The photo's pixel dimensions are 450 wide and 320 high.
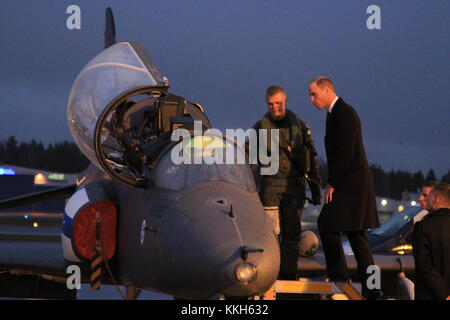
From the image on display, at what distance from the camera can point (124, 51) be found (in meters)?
10.8

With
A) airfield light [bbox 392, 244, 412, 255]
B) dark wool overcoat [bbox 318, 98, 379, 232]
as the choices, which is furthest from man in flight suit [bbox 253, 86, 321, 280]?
airfield light [bbox 392, 244, 412, 255]

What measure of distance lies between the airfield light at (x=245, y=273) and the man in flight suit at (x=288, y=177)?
2.44 meters

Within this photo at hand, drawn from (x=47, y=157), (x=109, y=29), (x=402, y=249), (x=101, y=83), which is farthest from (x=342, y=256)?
(x=47, y=157)

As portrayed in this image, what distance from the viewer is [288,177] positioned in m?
9.13

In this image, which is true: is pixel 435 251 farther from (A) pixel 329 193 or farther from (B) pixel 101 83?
A: (B) pixel 101 83

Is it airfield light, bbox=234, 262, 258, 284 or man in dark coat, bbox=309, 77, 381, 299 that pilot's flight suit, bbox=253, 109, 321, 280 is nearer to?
man in dark coat, bbox=309, 77, 381, 299

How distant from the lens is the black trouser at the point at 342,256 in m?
7.98

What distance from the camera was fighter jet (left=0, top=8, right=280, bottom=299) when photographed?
270 inches

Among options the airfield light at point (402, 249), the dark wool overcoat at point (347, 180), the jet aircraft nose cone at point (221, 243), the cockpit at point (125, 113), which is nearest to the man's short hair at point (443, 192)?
the dark wool overcoat at point (347, 180)

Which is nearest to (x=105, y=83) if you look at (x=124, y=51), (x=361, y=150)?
(x=124, y=51)

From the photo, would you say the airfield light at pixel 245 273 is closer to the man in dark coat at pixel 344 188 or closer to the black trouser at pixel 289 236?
the man in dark coat at pixel 344 188

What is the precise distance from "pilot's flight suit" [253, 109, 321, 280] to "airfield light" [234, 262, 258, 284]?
95.8 inches
